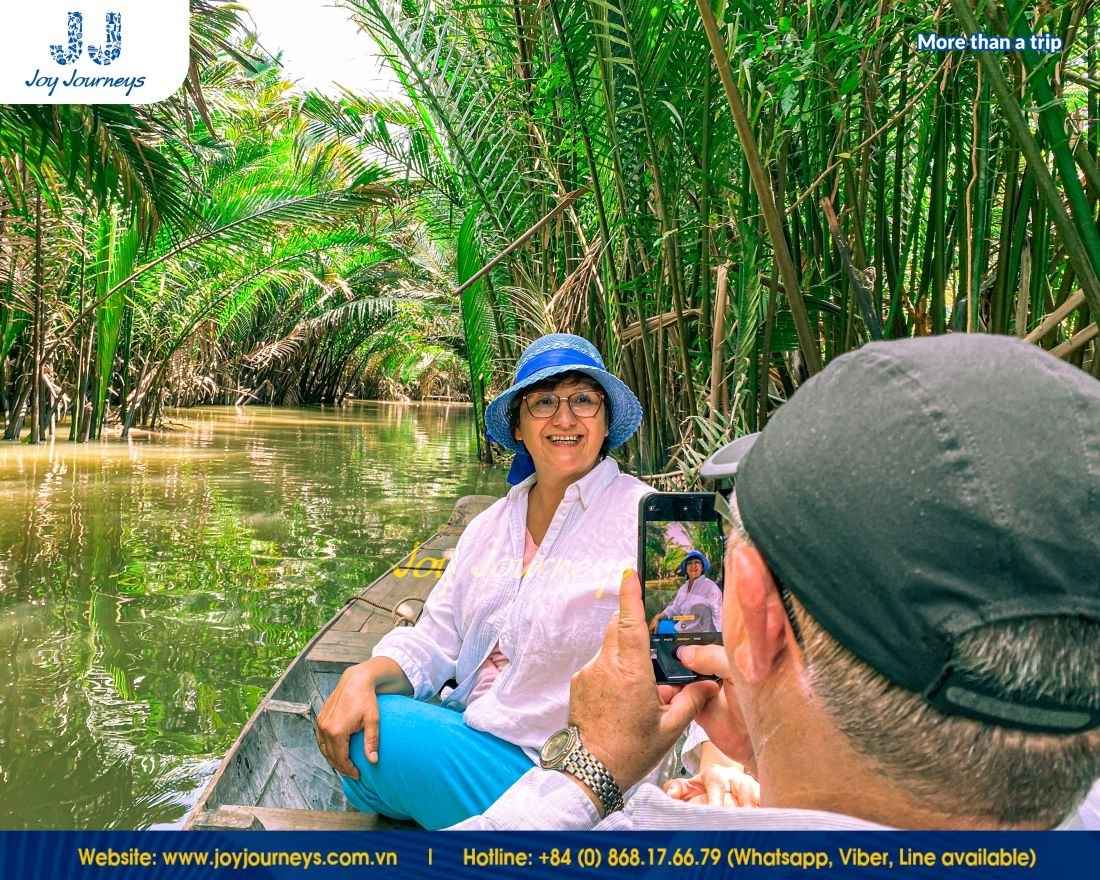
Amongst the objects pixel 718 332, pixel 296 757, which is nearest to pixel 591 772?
pixel 296 757

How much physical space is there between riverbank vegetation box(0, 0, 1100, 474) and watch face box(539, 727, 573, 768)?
3.33 ft

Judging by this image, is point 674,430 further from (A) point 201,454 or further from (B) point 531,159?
(A) point 201,454

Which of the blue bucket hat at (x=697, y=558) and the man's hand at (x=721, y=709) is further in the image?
the blue bucket hat at (x=697, y=558)

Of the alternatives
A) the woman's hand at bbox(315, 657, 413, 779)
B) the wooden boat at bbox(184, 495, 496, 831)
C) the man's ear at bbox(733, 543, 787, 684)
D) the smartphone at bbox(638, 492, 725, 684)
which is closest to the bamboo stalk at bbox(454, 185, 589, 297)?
the wooden boat at bbox(184, 495, 496, 831)

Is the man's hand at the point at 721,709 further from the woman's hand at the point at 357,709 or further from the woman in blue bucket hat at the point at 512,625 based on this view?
the woman's hand at the point at 357,709

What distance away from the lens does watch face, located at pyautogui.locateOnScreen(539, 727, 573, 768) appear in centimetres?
142

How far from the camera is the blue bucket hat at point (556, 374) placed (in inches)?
79.0

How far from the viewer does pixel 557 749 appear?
4.73 ft

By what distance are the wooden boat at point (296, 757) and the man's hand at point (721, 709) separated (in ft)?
3.08

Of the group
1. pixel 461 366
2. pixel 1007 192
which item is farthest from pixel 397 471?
pixel 461 366

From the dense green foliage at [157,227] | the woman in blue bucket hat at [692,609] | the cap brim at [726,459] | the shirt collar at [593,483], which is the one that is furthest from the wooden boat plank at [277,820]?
the dense green foliage at [157,227]

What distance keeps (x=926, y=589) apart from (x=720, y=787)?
59 cm

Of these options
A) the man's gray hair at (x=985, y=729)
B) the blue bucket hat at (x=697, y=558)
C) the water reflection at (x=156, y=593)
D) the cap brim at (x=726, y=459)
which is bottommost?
the water reflection at (x=156, y=593)
